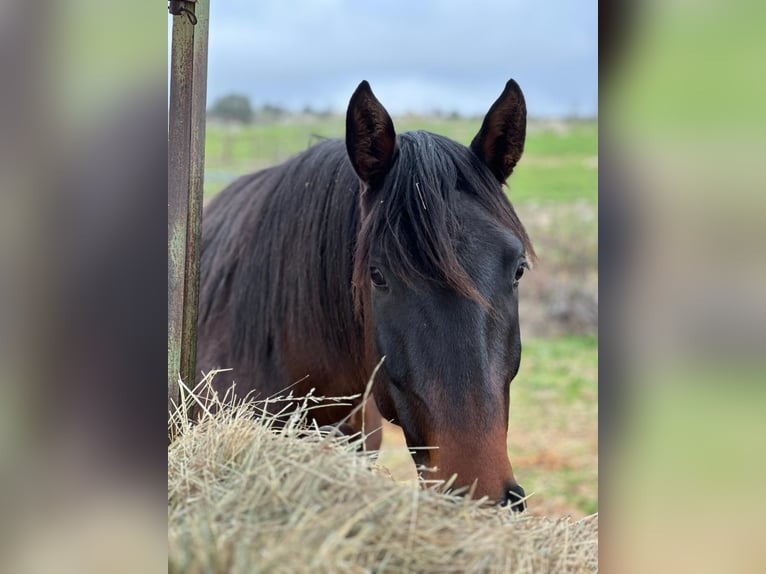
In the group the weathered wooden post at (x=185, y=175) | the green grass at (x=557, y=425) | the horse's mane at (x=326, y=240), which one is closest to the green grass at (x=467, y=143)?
the green grass at (x=557, y=425)

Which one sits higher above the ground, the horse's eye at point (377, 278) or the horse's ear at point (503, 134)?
the horse's ear at point (503, 134)

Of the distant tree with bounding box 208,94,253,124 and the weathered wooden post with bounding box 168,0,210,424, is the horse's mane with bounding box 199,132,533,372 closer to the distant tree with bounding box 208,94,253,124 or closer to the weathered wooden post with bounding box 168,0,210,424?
the weathered wooden post with bounding box 168,0,210,424

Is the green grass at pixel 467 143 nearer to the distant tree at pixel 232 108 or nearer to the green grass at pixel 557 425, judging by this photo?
the distant tree at pixel 232 108

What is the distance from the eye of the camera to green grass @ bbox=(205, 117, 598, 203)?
16.8 meters

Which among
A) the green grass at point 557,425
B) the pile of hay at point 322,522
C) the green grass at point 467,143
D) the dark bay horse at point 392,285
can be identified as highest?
the green grass at point 467,143

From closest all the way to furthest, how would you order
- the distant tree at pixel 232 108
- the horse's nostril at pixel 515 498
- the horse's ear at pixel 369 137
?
1. the horse's nostril at pixel 515 498
2. the horse's ear at pixel 369 137
3. the distant tree at pixel 232 108

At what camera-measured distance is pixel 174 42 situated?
2.29 m

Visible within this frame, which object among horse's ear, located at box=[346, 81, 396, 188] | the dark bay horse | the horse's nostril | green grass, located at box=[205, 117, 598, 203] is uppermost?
green grass, located at box=[205, 117, 598, 203]

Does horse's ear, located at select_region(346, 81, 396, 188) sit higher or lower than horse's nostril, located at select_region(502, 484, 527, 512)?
higher

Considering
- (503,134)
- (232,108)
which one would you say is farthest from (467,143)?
(503,134)

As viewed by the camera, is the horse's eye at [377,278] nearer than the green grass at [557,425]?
Yes

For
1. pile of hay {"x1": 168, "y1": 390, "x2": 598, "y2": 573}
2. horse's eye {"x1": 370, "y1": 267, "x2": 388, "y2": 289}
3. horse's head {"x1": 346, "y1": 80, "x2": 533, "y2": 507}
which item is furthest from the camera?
horse's eye {"x1": 370, "y1": 267, "x2": 388, "y2": 289}

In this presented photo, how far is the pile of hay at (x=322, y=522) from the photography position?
4.04ft

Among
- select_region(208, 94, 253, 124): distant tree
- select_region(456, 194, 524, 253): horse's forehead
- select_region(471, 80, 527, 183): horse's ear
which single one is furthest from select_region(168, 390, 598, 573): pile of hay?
select_region(208, 94, 253, 124): distant tree
